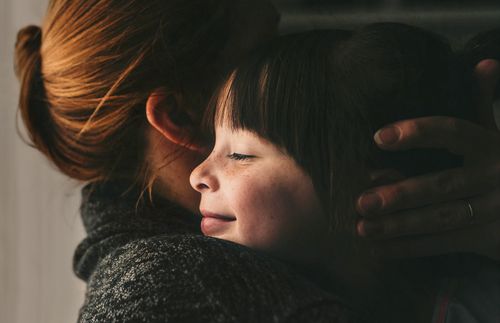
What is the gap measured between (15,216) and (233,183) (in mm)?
630

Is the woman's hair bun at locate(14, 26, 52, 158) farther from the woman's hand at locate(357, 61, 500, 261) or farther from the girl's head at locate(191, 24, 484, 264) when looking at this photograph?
the woman's hand at locate(357, 61, 500, 261)

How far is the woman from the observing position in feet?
1.87

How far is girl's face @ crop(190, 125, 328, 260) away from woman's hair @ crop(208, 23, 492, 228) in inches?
0.4

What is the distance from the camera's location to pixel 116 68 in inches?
27.7

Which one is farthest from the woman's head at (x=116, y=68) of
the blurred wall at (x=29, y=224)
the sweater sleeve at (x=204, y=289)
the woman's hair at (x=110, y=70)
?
the blurred wall at (x=29, y=224)

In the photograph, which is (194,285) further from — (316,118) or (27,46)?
(27,46)

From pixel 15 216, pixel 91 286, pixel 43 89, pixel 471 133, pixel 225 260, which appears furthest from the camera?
pixel 15 216

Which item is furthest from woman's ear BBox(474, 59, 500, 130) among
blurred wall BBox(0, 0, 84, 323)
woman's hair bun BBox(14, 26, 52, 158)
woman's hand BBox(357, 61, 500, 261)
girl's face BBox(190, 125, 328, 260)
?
blurred wall BBox(0, 0, 84, 323)

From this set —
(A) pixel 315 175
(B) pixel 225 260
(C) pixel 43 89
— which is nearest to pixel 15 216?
(C) pixel 43 89

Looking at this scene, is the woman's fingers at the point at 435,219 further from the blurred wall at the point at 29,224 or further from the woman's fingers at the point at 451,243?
the blurred wall at the point at 29,224

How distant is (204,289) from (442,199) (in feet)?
0.67

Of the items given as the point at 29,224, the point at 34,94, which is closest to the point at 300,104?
the point at 34,94

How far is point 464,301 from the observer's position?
0.49 meters

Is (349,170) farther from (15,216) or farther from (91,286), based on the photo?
(15,216)
